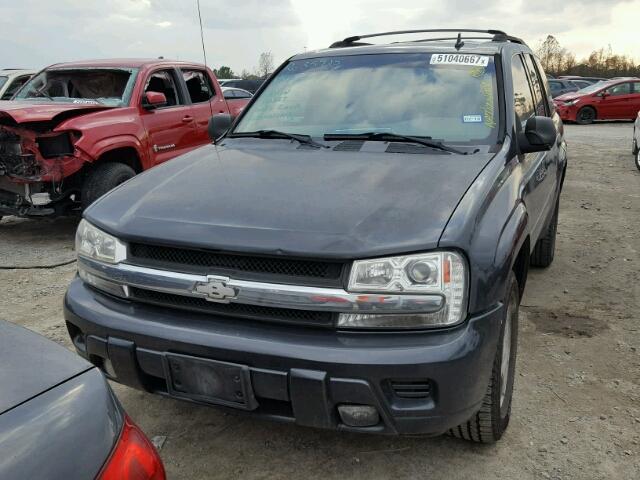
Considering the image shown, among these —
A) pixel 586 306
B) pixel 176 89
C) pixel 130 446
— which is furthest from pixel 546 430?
pixel 176 89

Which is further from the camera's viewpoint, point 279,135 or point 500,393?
point 279,135

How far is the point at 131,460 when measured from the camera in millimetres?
1330

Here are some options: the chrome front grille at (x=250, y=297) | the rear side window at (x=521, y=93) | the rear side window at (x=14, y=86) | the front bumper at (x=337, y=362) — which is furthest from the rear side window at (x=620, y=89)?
the chrome front grille at (x=250, y=297)

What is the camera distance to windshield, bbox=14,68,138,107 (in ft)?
22.0

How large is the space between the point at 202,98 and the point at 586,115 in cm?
1563

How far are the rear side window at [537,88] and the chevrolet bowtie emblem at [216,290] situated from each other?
2.82 m

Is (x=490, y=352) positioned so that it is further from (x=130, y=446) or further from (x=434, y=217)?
(x=130, y=446)

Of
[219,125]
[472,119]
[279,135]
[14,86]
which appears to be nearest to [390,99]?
[472,119]

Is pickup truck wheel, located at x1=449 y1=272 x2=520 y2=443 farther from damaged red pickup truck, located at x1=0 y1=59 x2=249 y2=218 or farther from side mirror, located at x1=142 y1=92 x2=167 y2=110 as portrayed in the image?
side mirror, located at x1=142 y1=92 x2=167 y2=110

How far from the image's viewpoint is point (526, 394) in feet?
10.3

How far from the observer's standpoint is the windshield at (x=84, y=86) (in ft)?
22.0

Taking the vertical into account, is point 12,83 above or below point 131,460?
above

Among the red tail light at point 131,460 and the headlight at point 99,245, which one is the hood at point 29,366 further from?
the headlight at point 99,245

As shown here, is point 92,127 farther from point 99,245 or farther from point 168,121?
point 99,245
